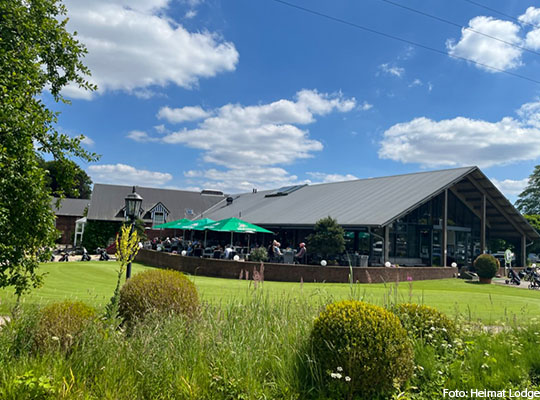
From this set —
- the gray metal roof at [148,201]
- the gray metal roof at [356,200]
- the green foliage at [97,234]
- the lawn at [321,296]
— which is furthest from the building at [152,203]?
the lawn at [321,296]

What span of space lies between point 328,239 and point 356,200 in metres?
7.49

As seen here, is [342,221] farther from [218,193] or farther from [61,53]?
[218,193]

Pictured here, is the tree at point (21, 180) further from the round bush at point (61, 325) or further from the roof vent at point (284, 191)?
the roof vent at point (284, 191)

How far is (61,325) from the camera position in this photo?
5.10 metres

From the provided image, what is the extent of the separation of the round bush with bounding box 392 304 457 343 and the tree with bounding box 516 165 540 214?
69.4 meters

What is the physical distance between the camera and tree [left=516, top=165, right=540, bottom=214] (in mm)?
64250

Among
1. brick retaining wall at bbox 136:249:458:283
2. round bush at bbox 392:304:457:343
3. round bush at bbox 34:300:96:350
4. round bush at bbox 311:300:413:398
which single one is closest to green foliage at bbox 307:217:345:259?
brick retaining wall at bbox 136:249:458:283

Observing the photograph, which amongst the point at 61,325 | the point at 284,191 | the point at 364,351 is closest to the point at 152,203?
the point at 284,191

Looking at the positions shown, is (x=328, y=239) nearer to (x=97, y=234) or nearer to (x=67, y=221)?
(x=97, y=234)

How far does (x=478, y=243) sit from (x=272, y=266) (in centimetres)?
1940

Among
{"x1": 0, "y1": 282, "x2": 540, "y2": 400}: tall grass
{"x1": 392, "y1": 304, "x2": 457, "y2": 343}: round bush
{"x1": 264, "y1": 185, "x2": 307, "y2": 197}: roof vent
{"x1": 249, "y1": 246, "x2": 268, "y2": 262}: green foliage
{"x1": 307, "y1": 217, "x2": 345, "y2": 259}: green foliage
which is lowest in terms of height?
{"x1": 0, "y1": 282, "x2": 540, "y2": 400}: tall grass

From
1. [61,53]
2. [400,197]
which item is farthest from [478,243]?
[61,53]

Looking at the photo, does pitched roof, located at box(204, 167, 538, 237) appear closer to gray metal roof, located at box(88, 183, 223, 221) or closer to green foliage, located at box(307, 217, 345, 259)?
green foliage, located at box(307, 217, 345, 259)

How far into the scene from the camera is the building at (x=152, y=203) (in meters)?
42.0
